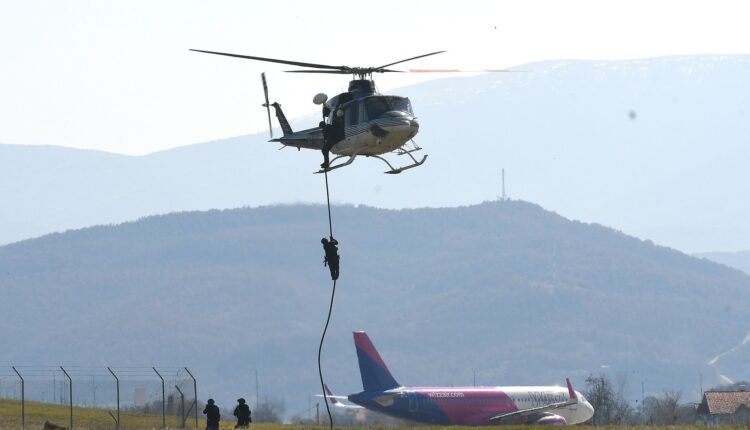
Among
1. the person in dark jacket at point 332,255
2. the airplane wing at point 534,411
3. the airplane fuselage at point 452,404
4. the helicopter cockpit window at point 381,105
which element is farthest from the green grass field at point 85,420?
the airplane wing at point 534,411

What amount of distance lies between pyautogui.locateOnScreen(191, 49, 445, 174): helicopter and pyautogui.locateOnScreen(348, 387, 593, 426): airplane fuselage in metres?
55.6

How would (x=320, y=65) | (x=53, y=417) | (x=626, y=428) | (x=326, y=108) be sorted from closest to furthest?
(x=320, y=65)
(x=326, y=108)
(x=626, y=428)
(x=53, y=417)

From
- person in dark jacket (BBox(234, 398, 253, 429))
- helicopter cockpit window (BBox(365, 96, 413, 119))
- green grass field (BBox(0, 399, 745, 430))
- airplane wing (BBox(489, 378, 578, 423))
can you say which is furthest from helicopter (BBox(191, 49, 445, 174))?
airplane wing (BBox(489, 378, 578, 423))

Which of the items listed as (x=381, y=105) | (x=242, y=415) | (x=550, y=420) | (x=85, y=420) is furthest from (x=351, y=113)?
(x=550, y=420)

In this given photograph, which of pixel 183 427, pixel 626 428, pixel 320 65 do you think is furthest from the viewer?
pixel 183 427

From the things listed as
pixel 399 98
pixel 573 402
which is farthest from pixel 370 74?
pixel 573 402

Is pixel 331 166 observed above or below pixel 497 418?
above

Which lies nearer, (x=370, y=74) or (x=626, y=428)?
(x=370, y=74)

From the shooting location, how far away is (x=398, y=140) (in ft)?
199

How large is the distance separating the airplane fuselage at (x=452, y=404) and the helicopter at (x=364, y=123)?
55649mm

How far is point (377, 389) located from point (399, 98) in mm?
59475

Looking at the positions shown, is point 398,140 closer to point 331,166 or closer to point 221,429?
point 331,166

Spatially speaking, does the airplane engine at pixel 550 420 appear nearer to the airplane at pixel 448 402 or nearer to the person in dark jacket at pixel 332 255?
the airplane at pixel 448 402

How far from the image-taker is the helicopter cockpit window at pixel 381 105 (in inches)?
2411
